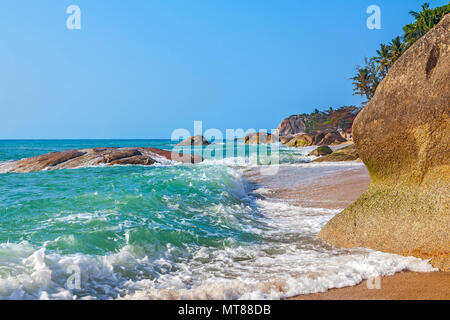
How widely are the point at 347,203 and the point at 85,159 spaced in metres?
16.2

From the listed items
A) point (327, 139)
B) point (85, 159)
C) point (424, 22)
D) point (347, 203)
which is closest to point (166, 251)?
point (347, 203)

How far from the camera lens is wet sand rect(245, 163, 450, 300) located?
3871 mm

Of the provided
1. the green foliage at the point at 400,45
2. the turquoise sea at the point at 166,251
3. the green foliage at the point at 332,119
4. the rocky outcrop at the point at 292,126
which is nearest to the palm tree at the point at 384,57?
the green foliage at the point at 400,45

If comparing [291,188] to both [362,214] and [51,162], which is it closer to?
[362,214]

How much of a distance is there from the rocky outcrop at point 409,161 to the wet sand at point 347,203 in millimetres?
624

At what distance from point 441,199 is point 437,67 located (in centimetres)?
189

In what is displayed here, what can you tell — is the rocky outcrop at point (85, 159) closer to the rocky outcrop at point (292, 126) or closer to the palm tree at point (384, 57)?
the palm tree at point (384, 57)

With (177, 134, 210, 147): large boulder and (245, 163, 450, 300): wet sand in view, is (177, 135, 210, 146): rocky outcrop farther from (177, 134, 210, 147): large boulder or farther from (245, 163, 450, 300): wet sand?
(245, 163, 450, 300): wet sand

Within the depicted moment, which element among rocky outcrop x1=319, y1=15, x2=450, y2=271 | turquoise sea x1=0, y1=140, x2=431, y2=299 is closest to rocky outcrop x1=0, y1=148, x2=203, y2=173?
turquoise sea x1=0, y1=140, x2=431, y2=299

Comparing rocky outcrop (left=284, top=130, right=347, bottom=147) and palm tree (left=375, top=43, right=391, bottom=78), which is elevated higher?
palm tree (left=375, top=43, right=391, bottom=78)

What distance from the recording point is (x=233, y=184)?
1382 centimetres

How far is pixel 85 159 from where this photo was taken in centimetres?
2111

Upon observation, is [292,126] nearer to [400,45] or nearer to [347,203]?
[400,45]

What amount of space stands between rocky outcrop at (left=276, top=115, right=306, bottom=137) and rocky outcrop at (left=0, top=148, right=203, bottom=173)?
89.5 metres
